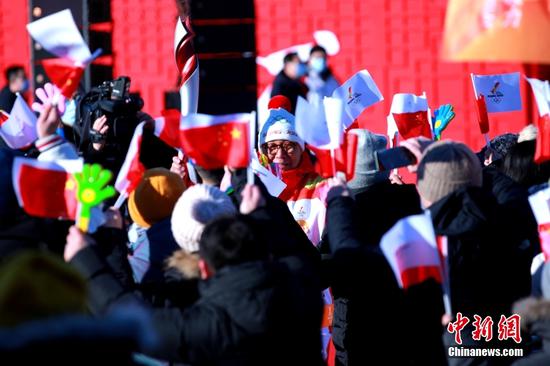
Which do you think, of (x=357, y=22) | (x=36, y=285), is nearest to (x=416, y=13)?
(x=357, y=22)

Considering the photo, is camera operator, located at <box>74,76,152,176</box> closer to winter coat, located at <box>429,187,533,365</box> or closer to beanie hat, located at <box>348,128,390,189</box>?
beanie hat, located at <box>348,128,390,189</box>

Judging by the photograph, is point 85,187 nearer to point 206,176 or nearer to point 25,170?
point 25,170

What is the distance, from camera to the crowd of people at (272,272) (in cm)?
240

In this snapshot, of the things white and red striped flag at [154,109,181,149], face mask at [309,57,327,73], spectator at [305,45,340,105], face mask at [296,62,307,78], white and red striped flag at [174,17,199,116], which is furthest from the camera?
face mask at [309,57,327,73]

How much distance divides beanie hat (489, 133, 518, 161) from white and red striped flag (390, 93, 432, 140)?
18.0 inches

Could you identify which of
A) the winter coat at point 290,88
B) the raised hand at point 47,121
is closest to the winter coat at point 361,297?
the raised hand at point 47,121

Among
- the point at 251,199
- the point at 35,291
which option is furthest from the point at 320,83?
the point at 35,291

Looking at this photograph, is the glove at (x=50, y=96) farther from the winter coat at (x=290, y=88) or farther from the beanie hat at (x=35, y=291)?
the winter coat at (x=290, y=88)

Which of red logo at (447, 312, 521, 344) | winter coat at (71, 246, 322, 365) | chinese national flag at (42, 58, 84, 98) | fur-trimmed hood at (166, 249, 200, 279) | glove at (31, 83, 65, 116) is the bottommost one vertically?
red logo at (447, 312, 521, 344)

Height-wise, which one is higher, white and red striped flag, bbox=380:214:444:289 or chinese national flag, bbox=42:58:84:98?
chinese national flag, bbox=42:58:84:98

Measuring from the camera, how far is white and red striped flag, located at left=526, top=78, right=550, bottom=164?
4.62m

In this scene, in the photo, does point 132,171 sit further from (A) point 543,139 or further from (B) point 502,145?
(B) point 502,145

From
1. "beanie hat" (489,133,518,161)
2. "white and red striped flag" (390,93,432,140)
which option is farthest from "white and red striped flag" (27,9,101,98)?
"beanie hat" (489,133,518,161)

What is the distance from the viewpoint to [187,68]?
5.84 m
